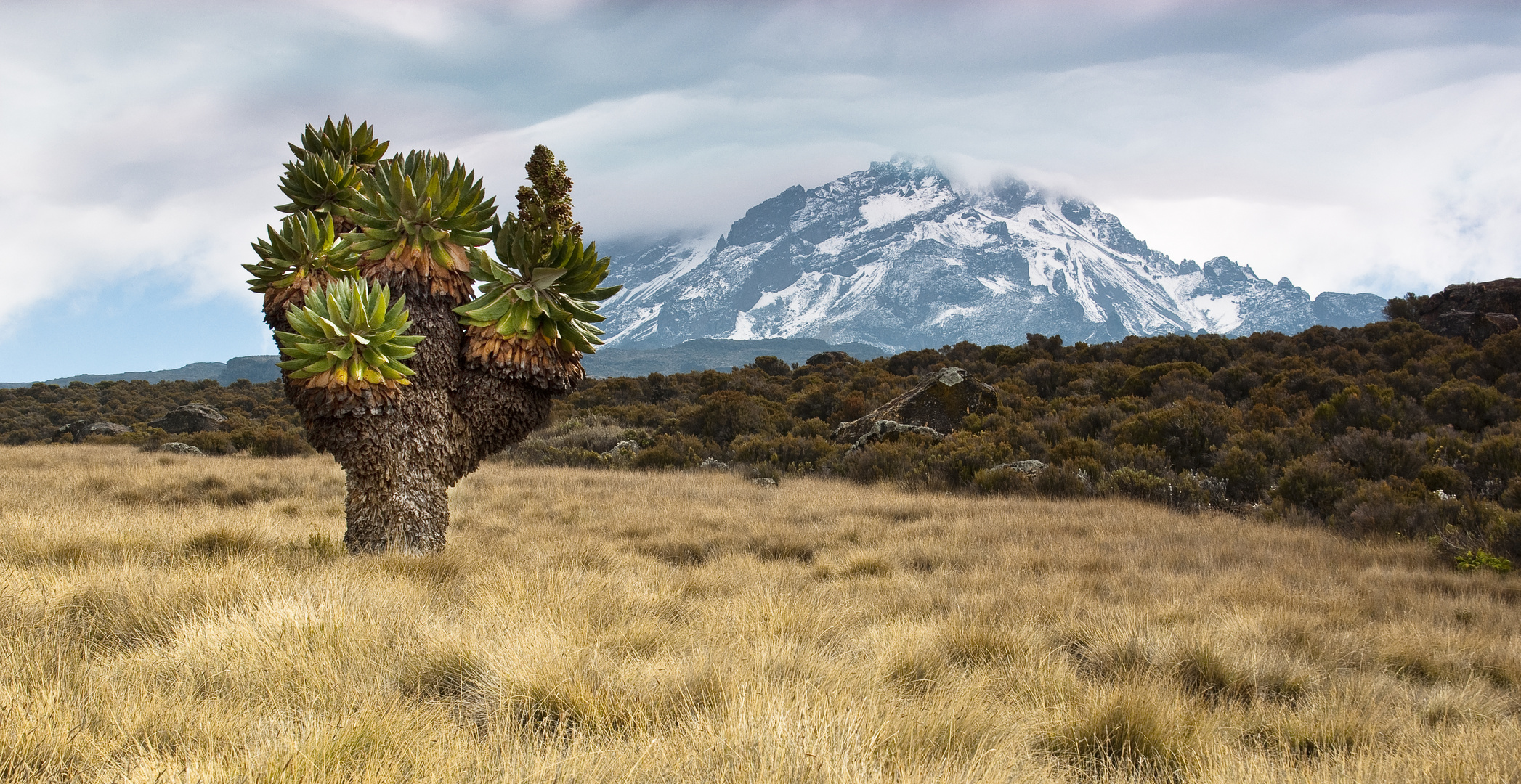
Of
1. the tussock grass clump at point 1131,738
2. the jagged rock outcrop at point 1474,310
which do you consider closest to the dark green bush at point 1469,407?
the jagged rock outcrop at point 1474,310

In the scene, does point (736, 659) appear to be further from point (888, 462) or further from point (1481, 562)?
point (888, 462)

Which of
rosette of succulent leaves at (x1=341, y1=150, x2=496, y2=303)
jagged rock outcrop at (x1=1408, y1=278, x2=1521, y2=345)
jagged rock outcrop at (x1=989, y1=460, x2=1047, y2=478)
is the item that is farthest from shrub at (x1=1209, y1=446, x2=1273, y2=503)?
jagged rock outcrop at (x1=1408, y1=278, x2=1521, y2=345)

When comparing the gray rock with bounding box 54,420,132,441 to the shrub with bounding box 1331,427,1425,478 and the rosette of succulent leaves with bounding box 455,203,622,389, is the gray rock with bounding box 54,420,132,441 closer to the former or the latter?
the rosette of succulent leaves with bounding box 455,203,622,389

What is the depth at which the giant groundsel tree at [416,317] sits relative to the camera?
17.8ft

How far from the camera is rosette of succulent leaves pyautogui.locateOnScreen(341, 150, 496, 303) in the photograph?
225 inches

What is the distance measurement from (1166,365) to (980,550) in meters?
14.6

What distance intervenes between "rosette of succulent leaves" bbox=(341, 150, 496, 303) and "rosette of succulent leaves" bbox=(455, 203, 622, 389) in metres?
0.22

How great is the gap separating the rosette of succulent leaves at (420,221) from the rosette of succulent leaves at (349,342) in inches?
17.6

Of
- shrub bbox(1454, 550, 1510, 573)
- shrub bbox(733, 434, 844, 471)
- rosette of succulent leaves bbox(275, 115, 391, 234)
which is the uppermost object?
rosette of succulent leaves bbox(275, 115, 391, 234)

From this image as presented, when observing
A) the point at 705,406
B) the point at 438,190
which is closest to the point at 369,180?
the point at 438,190

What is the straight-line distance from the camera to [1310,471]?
9.30 m

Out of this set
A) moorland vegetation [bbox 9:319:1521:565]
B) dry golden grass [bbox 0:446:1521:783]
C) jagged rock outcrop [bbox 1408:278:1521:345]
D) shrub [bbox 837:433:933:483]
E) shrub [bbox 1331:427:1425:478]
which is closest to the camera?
dry golden grass [bbox 0:446:1521:783]

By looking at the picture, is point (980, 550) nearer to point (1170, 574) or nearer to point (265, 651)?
point (1170, 574)

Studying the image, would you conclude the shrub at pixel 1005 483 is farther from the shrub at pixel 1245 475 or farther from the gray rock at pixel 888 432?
the gray rock at pixel 888 432
